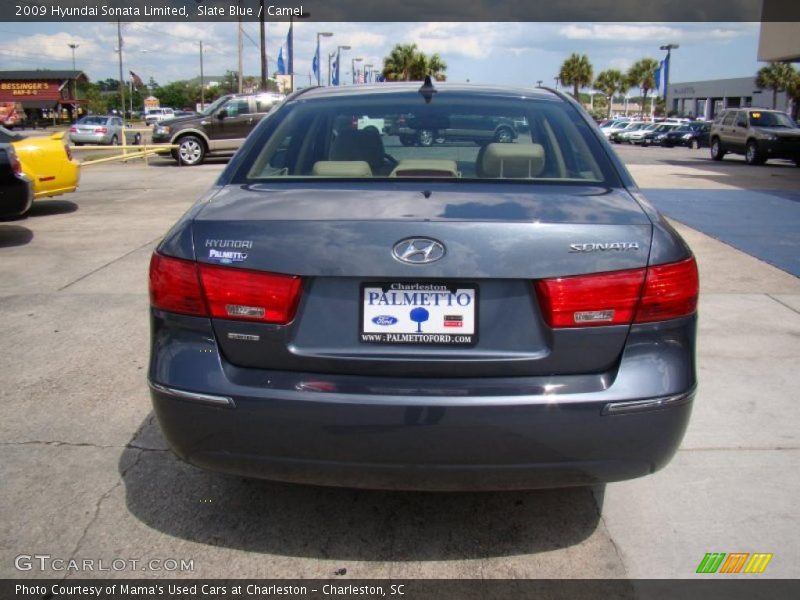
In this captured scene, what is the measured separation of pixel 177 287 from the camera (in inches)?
101

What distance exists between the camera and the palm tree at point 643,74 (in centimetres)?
8688

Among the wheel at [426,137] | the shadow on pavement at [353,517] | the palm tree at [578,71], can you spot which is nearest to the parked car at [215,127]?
the wheel at [426,137]

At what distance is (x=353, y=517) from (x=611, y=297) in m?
1.39

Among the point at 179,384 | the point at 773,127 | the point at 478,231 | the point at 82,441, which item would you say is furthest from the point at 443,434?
the point at 773,127

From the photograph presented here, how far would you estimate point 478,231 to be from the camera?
2.43 m

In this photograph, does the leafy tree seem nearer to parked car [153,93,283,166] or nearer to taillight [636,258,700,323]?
parked car [153,93,283,166]

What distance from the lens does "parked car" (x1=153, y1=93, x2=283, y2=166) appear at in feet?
71.1

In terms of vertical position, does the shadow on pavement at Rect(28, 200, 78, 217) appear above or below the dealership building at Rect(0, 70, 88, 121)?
below

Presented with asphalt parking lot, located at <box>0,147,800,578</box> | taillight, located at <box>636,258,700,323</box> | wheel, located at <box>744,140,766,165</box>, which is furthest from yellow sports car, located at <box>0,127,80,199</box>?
wheel, located at <box>744,140,766,165</box>

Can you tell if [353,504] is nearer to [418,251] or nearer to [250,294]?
[250,294]

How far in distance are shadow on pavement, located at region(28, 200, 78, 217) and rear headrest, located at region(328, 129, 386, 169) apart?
9398 millimetres

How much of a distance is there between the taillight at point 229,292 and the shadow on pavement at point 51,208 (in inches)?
394

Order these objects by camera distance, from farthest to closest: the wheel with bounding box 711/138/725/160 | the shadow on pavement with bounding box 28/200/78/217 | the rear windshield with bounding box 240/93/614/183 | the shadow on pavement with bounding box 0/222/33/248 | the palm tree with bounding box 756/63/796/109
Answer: the palm tree with bounding box 756/63/796/109 < the wheel with bounding box 711/138/725/160 < the shadow on pavement with bounding box 28/200/78/217 < the shadow on pavement with bounding box 0/222/33/248 < the rear windshield with bounding box 240/93/614/183

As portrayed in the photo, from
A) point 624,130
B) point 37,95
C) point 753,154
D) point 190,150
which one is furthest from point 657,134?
point 37,95
